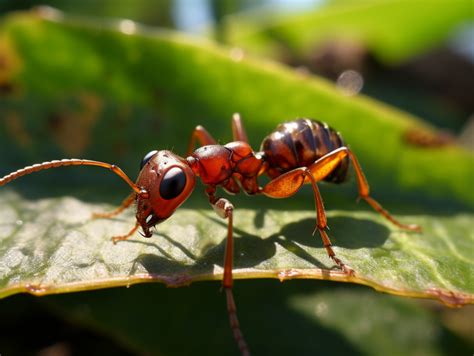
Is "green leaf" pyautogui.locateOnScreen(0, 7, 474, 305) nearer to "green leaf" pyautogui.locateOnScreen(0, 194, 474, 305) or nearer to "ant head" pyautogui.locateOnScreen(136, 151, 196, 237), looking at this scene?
"green leaf" pyautogui.locateOnScreen(0, 194, 474, 305)

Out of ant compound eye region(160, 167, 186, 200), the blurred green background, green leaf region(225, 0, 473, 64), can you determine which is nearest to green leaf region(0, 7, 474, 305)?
the blurred green background

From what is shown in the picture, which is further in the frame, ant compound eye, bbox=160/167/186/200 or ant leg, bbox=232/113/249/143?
ant leg, bbox=232/113/249/143

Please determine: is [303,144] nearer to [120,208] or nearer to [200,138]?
[200,138]

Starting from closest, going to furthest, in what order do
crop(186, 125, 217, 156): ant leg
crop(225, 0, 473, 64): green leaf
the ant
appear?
the ant, crop(186, 125, 217, 156): ant leg, crop(225, 0, 473, 64): green leaf

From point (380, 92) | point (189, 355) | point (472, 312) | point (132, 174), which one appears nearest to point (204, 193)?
point (132, 174)

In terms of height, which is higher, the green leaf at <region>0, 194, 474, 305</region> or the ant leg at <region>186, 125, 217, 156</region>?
the ant leg at <region>186, 125, 217, 156</region>

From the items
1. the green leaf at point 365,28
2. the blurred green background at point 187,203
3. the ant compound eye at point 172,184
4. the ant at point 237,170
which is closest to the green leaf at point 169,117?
the blurred green background at point 187,203
